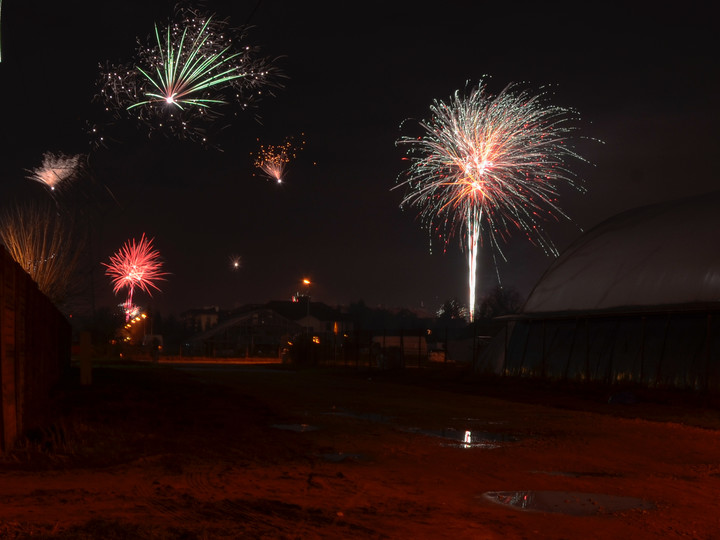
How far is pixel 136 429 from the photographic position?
13.0 metres

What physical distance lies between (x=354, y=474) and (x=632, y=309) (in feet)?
66.6

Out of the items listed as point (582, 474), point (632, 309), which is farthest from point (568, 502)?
point (632, 309)

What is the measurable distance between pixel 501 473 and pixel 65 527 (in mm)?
5476

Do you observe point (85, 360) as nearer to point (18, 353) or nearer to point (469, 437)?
point (18, 353)

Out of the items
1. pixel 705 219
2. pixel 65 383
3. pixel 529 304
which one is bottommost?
pixel 65 383

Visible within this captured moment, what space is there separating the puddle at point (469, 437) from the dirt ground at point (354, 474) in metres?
0.04

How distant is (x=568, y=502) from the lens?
7.99 m

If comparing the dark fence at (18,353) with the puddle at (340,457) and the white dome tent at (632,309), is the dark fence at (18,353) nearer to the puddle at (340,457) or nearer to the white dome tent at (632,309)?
the puddle at (340,457)

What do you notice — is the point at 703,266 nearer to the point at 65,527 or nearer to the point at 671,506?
the point at 671,506

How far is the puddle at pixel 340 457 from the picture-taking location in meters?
10.4

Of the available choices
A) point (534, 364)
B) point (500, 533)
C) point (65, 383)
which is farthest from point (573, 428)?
point (65, 383)

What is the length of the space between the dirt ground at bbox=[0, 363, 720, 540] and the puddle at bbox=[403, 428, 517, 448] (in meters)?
0.04

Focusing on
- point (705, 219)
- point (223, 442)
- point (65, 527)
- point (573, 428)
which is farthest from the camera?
point (705, 219)

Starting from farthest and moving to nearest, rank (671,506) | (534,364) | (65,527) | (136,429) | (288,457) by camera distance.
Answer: (534,364), (136,429), (288,457), (671,506), (65,527)
